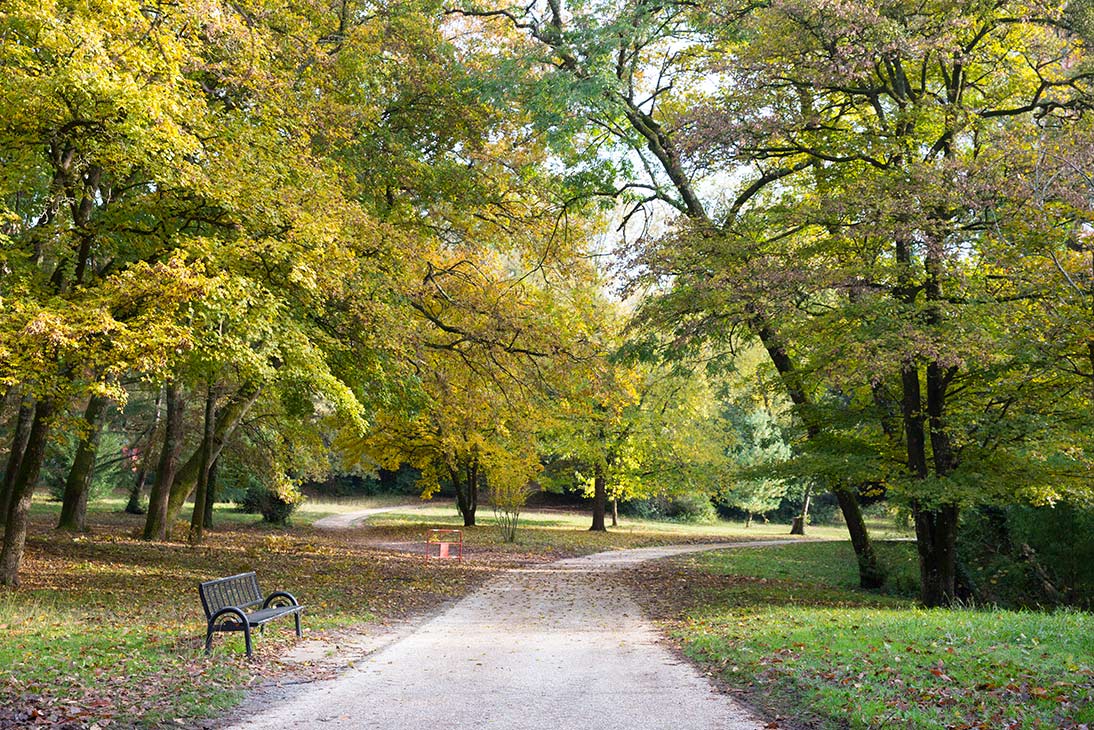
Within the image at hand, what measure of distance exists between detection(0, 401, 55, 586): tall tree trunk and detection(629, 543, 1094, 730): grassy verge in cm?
961

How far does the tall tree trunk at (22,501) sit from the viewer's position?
11820mm

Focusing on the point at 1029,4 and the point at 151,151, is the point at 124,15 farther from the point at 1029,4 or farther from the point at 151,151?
the point at 1029,4

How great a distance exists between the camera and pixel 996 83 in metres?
14.5

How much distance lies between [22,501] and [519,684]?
9.60 m

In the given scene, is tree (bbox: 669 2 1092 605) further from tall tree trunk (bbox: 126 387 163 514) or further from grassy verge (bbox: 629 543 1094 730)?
tall tree trunk (bbox: 126 387 163 514)

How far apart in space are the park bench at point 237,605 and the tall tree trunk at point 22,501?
14.2 ft

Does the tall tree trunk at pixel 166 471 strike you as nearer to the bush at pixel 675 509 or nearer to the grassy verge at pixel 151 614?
the grassy verge at pixel 151 614

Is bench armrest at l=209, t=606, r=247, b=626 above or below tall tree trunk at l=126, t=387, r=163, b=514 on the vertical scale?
below

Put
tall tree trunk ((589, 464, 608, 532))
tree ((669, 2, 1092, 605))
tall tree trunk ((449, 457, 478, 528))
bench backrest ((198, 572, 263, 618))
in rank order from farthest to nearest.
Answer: tall tree trunk ((589, 464, 608, 532)) → tall tree trunk ((449, 457, 478, 528)) → tree ((669, 2, 1092, 605)) → bench backrest ((198, 572, 263, 618))

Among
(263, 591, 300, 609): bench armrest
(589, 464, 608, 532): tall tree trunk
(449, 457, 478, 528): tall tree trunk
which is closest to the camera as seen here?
(263, 591, 300, 609): bench armrest

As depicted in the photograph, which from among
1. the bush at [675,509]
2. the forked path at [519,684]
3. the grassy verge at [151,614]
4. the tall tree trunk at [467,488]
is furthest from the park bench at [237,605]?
the bush at [675,509]

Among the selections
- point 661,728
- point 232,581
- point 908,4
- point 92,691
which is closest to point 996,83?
point 908,4

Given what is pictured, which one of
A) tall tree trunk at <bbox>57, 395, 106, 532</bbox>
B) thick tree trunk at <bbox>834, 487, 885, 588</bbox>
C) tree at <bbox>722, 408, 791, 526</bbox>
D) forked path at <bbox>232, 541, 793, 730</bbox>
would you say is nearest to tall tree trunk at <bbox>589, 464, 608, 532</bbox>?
tree at <bbox>722, 408, 791, 526</bbox>

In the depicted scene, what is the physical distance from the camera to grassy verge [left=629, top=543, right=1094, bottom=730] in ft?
18.8
